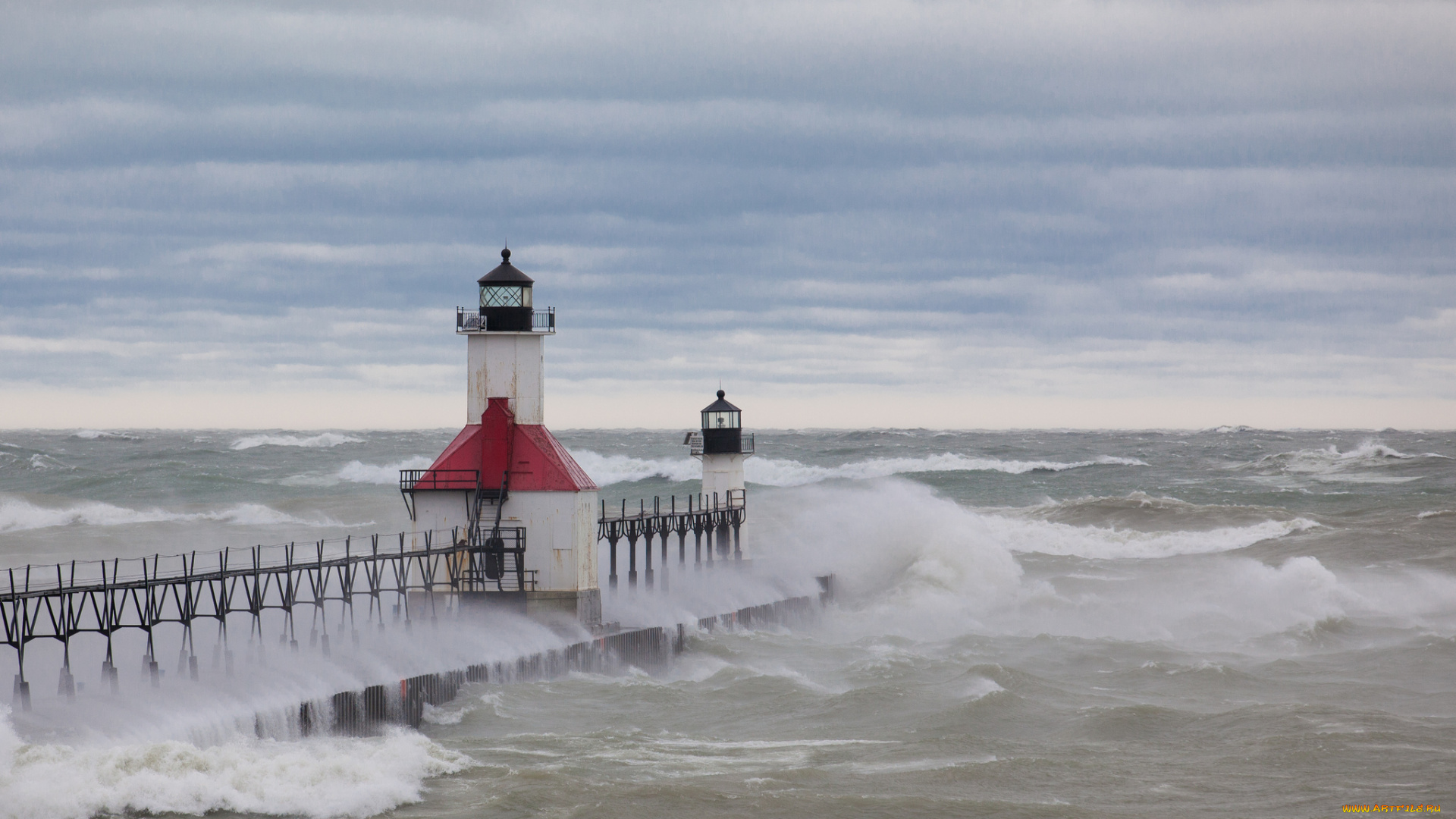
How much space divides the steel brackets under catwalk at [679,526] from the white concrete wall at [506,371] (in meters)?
3.94

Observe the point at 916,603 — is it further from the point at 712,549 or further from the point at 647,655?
the point at 647,655

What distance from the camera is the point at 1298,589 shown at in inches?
1366

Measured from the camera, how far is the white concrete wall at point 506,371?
26.6 meters

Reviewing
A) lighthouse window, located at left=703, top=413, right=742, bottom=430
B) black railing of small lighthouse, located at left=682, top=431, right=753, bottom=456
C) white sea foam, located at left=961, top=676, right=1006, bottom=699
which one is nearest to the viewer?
white sea foam, located at left=961, top=676, right=1006, bottom=699

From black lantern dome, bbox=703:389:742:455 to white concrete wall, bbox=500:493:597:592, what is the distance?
10964mm

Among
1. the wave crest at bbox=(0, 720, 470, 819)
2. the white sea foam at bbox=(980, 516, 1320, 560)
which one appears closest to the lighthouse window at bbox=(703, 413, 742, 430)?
the white sea foam at bbox=(980, 516, 1320, 560)

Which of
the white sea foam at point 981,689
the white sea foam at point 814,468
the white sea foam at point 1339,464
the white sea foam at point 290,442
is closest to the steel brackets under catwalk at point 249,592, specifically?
the white sea foam at point 981,689

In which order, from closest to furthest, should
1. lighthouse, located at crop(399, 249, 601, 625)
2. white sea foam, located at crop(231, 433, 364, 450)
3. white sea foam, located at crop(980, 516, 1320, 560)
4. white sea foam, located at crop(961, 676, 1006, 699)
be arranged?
white sea foam, located at crop(961, 676, 1006, 699) → lighthouse, located at crop(399, 249, 601, 625) → white sea foam, located at crop(980, 516, 1320, 560) → white sea foam, located at crop(231, 433, 364, 450)

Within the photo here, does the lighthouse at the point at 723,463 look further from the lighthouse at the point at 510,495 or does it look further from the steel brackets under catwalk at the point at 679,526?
the lighthouse at the point at 510,495

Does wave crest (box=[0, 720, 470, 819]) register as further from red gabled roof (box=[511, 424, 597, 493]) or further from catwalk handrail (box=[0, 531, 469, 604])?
red gabled roof (box=[511, 424, 597, 493])

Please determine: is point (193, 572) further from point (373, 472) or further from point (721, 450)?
point (373, 472)

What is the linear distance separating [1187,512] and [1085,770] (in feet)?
125

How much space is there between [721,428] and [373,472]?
56.4 meters

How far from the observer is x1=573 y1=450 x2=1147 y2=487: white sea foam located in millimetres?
84188
